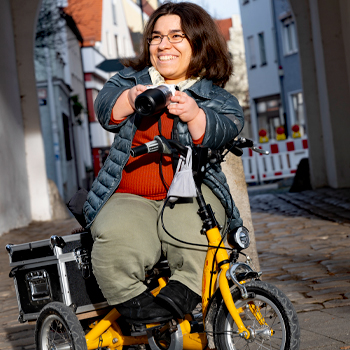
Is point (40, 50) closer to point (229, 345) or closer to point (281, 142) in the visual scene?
point (281, 142)

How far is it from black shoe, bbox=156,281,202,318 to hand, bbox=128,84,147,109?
2.65 ft

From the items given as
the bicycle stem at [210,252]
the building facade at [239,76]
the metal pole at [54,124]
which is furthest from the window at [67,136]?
the bicycle stem at [210,252]

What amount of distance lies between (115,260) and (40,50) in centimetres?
2206

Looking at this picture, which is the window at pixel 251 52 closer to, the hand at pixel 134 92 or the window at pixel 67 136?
the window at pixel 67 136

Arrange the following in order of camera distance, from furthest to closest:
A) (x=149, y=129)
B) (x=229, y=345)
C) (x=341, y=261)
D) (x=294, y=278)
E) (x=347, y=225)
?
(x=347, y=225), (x=341, y=261), (x=294, y=278), (x=149, y=129), (x=229, y=345)

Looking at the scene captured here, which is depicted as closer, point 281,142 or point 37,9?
point 37,9

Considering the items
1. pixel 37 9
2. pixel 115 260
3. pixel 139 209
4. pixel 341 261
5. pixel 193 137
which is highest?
pixel 37 9

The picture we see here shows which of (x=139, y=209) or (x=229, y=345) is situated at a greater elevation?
(x=139, y=209)

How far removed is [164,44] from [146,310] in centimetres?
122

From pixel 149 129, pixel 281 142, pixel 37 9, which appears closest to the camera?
pixel 149 129

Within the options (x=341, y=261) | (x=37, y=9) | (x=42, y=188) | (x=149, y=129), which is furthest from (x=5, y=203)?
(x=149, y=129)

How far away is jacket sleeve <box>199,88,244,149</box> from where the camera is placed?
111 inches

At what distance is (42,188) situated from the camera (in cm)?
1298

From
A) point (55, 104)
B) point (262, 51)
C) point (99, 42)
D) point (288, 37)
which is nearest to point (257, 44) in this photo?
point (262, 51)
